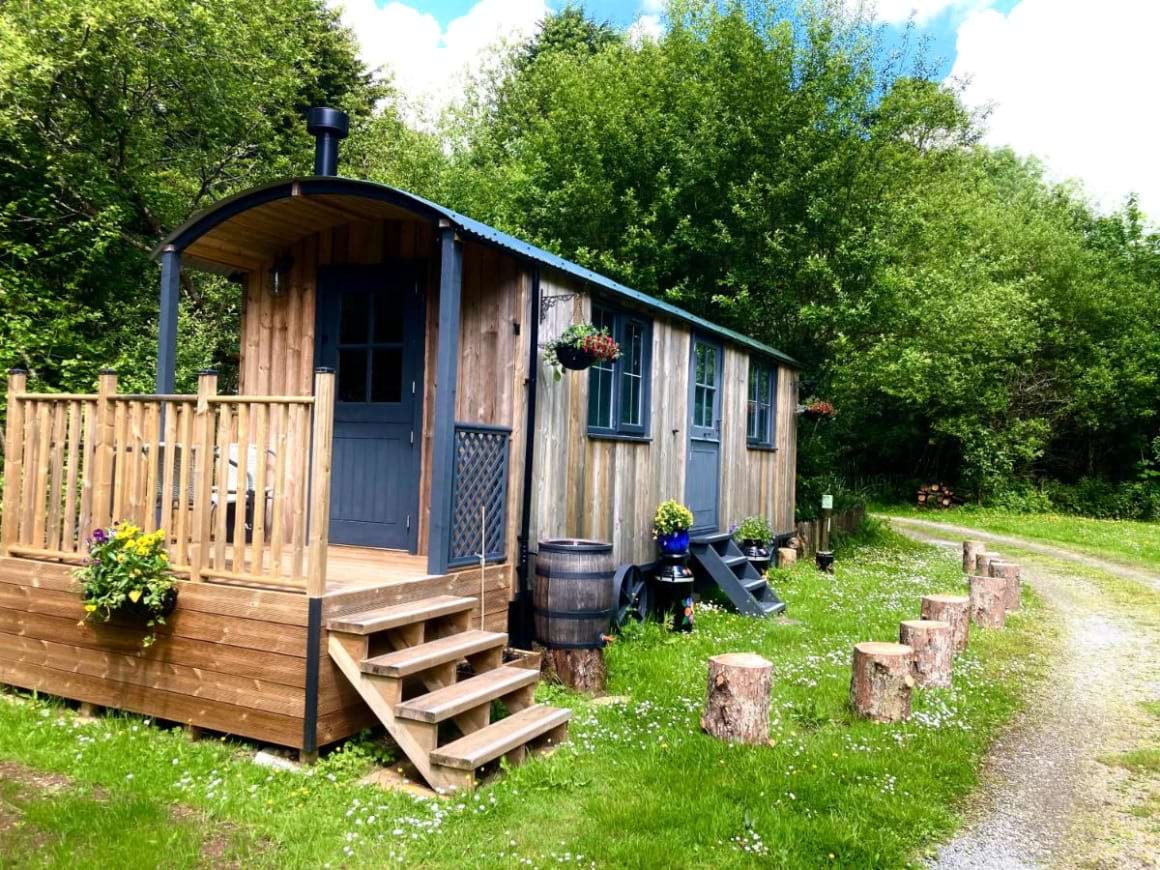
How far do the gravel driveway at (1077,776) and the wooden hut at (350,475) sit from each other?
215 centimetres

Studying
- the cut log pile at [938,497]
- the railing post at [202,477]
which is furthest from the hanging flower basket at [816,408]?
the cut log pile at [938,497]

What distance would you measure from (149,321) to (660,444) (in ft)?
30.4

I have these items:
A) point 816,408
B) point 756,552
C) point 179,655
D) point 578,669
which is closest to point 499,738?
point 578,669

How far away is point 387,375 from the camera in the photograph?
6.32 m

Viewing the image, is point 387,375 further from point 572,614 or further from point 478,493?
point 572,614

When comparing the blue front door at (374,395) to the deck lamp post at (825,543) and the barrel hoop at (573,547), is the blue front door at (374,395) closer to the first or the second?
the barrel hoop at (573,547)

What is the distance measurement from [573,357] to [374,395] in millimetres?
1593

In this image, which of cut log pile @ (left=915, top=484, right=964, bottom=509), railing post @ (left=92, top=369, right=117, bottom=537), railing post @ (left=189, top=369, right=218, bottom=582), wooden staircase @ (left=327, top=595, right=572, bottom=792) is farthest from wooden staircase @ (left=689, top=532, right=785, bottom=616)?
cut log pile @ (left=915, top=484, right=964, bottom=509)

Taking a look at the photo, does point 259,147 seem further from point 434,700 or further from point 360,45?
point 434,700

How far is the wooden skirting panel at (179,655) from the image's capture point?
→ 4.16 m

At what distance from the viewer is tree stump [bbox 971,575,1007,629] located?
784 cm

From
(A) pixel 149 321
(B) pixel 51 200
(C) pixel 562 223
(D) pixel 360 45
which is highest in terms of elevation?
(D) pixel 360 45

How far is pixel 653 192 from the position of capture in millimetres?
16984

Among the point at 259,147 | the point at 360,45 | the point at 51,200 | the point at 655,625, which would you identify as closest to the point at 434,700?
the point at 655,625
